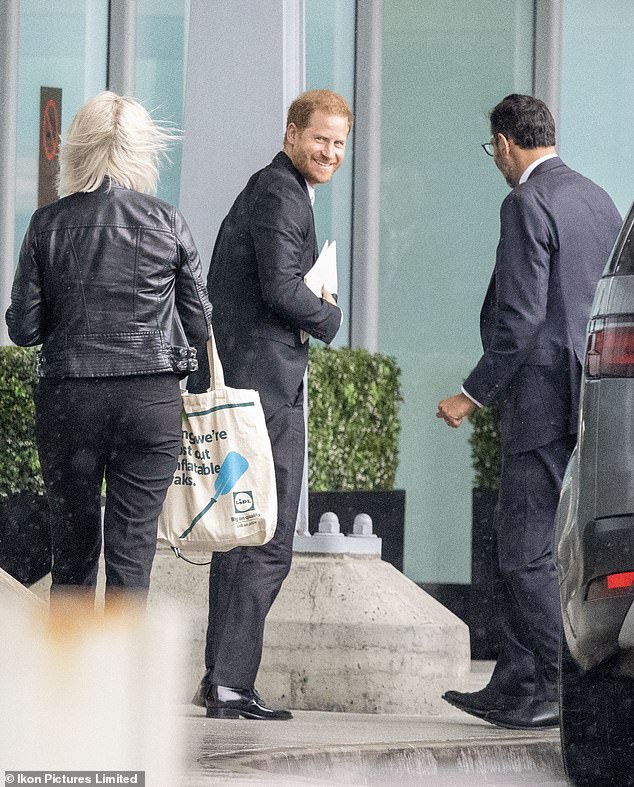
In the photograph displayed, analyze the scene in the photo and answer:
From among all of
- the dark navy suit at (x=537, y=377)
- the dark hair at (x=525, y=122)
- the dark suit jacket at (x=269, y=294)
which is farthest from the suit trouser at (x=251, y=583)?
the dark hair at (x=525, y=122)

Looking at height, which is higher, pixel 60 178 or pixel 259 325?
pixel 60 178

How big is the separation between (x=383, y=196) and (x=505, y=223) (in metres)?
5.03

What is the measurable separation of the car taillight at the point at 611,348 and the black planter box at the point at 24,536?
5.00 metres

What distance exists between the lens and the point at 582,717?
448 cm

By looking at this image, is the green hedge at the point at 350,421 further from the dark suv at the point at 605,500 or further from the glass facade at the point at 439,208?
the dark suv at the point at 605,500

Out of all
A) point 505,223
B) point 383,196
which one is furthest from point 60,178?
point 383,196

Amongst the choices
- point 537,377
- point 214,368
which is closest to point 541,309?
point 537,377

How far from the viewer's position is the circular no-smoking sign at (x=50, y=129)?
35.3ft

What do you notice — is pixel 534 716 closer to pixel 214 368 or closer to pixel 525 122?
pixel 214 368

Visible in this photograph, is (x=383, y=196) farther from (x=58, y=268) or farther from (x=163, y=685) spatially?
(x=163, y=685)

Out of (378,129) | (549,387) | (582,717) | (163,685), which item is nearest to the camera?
(163,685)

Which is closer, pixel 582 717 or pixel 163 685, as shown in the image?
pixel 163 685

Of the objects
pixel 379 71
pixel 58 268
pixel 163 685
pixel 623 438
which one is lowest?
pixel 163 685

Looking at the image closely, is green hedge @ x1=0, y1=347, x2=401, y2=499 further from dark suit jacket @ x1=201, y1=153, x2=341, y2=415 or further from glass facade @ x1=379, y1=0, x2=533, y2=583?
dark suit jacket @ x1=201, y1=153, x2=341, y2=415
